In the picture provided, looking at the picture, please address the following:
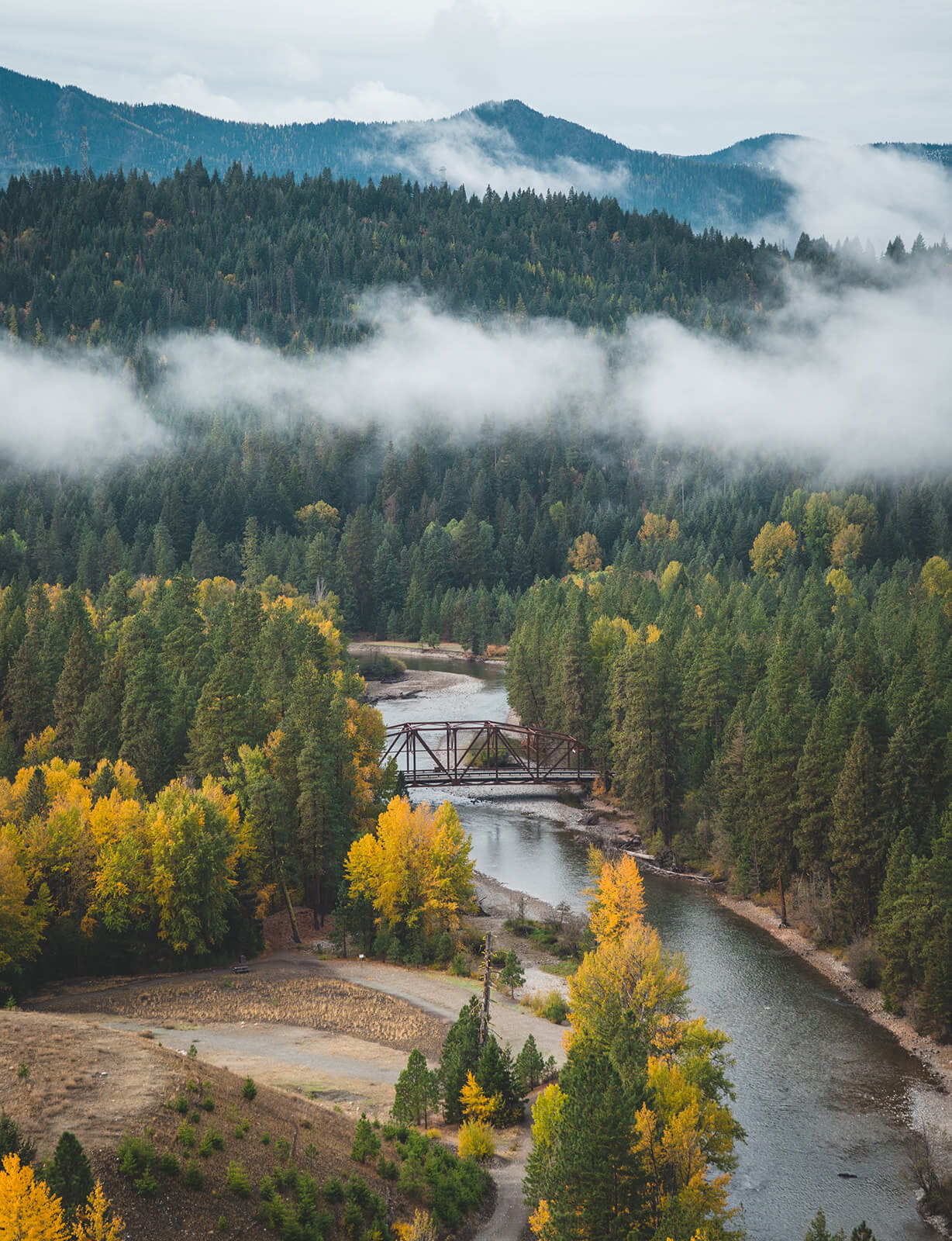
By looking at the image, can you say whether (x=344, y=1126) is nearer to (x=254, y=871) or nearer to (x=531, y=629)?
(x=254, y=871)

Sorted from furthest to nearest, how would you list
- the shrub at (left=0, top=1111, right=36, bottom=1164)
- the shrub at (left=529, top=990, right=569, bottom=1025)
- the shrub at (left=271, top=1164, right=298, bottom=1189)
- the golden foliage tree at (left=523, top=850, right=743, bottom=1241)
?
1. the shrub at (left=529, top=990, right=569, bottom=1025)
2. the shrub at (left=271, top=1164, right=298, bottom=1189)
3. the golden foliage tree at (left=523, top=850, right=743, bottom=1241)
4. the shrub at (left=0, top=1111, right=36, bottom=1164)

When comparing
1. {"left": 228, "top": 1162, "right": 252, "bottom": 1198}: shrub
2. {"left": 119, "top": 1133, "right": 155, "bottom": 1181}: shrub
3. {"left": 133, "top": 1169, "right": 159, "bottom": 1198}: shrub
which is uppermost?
{"left": 119, "top": 1133, "right": 155, "bottom": 1181}: shrub

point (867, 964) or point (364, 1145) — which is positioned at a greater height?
point (364, 1145)

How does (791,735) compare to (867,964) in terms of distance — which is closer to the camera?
(867,964)

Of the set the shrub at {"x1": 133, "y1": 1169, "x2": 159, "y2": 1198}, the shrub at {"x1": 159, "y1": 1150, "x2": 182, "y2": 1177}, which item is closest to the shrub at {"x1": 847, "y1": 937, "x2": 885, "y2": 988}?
the shrub at {"x1": 159, "y1": 1150, "x2": 182, "y2": 1177}

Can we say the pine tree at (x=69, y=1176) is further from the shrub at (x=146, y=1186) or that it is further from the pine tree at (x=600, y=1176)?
the pine tree at (x=600, y=1176)

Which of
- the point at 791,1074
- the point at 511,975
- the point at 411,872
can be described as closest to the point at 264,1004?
the point at 511,975

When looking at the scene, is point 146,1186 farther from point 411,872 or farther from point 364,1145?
point 411,872

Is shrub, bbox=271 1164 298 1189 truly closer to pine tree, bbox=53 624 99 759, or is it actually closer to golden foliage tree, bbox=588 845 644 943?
golden foliage tree, bbox=588 845 644 943

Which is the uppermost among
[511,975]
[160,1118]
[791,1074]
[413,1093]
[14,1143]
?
[14,1143]
